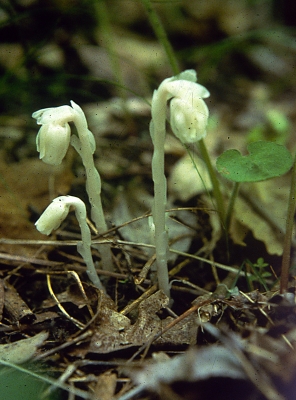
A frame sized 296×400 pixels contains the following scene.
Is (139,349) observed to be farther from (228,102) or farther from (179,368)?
(228,102)

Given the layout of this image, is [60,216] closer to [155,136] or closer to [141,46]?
[155,136]

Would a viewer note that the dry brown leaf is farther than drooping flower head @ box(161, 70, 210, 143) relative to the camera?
Yes

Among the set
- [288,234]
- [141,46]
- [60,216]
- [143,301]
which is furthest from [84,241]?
[141,46]

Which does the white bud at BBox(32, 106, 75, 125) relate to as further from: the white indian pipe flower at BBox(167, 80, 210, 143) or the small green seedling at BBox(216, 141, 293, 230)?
the small green seedling at BBox(216, 141, 293, 230)

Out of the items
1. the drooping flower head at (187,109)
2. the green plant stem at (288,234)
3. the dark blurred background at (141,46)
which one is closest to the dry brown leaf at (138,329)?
the green plant stem at (288,234)

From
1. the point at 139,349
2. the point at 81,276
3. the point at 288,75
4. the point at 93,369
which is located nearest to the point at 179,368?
the point at 139,349

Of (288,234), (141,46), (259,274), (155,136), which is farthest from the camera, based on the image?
(141,46)

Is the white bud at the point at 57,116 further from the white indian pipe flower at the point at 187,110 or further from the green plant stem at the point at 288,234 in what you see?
the green plant stem at the point at 288,234

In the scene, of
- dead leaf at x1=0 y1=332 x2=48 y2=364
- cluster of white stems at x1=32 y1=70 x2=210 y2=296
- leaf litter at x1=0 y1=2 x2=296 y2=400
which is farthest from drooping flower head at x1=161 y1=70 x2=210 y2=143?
dead leaf at x1=0 y1=332 x2=48 y2=364
